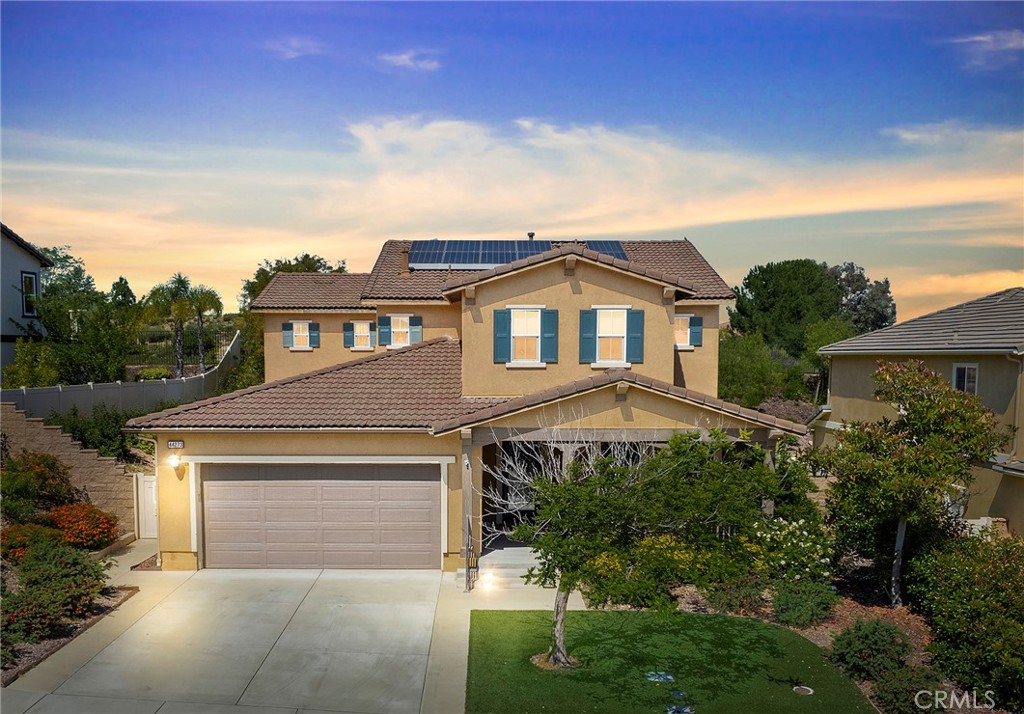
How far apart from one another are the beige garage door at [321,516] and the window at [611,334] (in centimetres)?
481

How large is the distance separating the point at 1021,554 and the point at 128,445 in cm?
2240

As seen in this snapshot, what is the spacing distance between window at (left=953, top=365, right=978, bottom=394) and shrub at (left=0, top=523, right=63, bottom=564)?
2278 centimetres

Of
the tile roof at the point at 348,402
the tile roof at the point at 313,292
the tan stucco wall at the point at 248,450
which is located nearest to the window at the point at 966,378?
the tile roof at the point at 348,402

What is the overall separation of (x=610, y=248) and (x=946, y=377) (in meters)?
11.4

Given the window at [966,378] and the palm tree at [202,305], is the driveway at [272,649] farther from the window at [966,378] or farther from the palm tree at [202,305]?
the palm tree at [202,305]

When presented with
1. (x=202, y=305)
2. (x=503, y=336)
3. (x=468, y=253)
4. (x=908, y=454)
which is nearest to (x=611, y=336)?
(x=503, y=336)

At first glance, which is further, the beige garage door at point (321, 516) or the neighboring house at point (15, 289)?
the neighboring house at point (15, 289)

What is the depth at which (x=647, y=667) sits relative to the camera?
10648mm

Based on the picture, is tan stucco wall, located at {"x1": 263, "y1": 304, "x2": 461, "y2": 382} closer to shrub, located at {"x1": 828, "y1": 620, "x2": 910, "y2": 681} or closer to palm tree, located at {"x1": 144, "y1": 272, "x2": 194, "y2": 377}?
palm tree, located at {"x1": 144, "y1": 272, "x2": 194, "y2": 377}

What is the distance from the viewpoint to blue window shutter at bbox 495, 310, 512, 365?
15.8 meters

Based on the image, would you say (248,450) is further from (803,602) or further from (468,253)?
(468,253)

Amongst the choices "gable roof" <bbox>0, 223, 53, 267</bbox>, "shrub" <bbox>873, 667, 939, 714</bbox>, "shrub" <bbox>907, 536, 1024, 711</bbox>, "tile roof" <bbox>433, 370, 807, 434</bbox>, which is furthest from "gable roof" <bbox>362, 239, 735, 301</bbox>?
"gable roof" <bbox>0, 223, 53, 267</bbox>

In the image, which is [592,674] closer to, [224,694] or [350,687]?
[350,687]

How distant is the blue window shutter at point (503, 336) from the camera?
15.8 m
